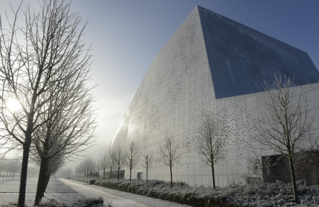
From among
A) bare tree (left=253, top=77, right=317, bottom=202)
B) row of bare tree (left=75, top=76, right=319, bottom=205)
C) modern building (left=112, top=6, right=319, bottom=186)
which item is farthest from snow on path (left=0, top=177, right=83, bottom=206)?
modern building (left=112, top=6, right=319, bottom=186)

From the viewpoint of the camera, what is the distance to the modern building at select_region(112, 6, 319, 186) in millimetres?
15461

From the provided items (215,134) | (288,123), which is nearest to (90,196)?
(215,134)

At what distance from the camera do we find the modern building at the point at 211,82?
50.7ft

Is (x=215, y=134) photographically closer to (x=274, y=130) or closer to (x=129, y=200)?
(x=274, y=130)

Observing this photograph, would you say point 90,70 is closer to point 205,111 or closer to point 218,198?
point 218,198

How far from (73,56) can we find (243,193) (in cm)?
922

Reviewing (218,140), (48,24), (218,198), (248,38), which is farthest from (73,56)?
(248,38)

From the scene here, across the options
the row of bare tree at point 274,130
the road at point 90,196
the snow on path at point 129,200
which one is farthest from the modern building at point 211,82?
the road at point 90,196

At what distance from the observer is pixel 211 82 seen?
790 inches

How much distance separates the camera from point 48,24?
5891 mm

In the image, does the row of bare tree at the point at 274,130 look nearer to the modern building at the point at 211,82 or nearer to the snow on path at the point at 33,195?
the modern building at the point at 211,82

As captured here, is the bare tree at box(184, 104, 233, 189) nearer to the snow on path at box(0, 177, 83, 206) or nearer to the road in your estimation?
the road

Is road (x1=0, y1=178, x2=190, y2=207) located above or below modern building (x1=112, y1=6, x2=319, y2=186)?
below

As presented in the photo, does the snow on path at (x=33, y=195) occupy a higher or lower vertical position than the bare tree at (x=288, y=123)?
lower
